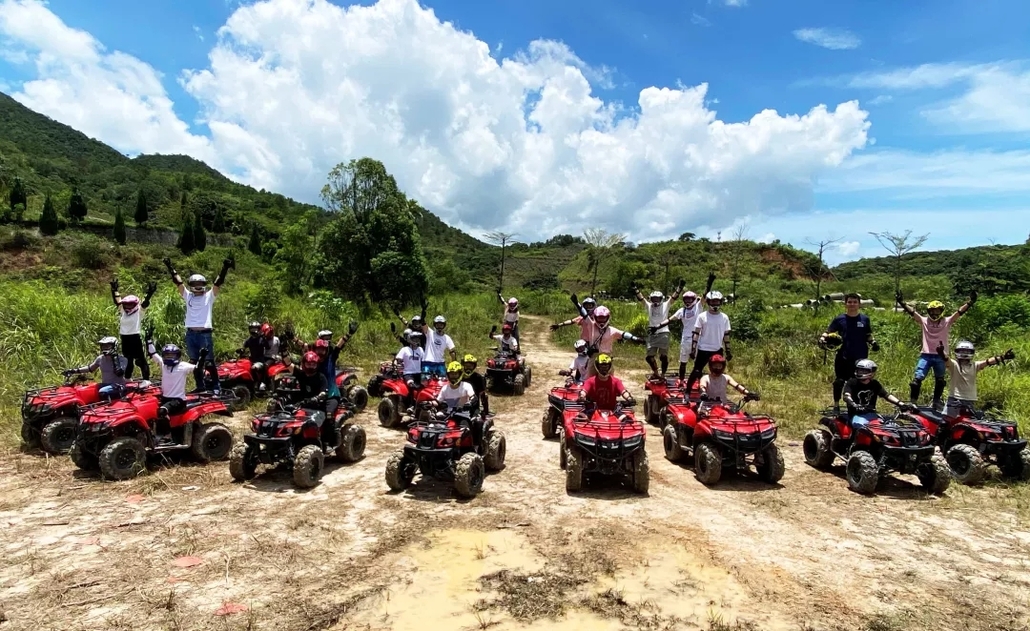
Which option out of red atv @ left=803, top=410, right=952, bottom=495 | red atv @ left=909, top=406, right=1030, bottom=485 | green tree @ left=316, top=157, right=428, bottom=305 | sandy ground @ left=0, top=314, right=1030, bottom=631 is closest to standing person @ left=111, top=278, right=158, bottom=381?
sandy ground @ left=0, top=314, right=1030, bottom=631

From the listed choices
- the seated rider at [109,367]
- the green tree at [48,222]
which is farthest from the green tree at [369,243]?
the green tree at [48,222]

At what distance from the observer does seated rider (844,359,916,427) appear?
25.0ft

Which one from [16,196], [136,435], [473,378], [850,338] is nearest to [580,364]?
[473,378]

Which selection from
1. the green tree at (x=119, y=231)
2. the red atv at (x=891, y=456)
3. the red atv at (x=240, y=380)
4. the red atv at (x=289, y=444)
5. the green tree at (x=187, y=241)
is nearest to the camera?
the red atv at (x=891, y=456)

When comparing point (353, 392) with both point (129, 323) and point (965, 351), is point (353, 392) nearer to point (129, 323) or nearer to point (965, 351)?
point (129, 323)

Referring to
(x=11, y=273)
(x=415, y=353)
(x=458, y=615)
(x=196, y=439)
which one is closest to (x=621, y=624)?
(x=458, y=615)

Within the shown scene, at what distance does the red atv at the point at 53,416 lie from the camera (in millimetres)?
8047

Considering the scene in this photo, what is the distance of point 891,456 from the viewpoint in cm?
702

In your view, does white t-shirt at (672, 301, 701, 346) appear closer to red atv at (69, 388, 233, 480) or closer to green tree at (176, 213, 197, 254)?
red atv at (69, 388, 233, 480)

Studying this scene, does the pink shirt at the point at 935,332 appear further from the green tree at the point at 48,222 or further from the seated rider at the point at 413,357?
the green tree at the point at 48,222

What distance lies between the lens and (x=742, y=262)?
58.0 meters

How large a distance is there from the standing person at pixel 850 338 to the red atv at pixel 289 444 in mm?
7086

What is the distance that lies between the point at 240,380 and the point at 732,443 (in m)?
8.85

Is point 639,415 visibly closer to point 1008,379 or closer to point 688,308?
point 688,308
